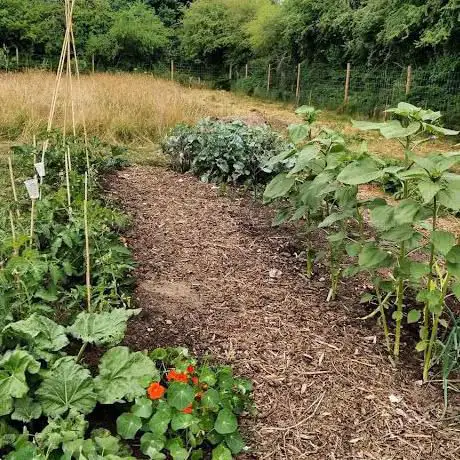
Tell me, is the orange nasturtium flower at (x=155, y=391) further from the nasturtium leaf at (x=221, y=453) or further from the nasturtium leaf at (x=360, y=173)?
the nasturtium leaf at (x=360, y=173)

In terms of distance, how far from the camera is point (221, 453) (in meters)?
1.58

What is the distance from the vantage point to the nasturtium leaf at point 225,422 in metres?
1.61

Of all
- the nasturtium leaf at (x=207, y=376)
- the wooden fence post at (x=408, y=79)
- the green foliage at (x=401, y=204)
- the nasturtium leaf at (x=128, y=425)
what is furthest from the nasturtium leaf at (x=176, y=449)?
the wooden fence post at (x=408, y=79)

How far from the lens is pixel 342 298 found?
2559 millimetres

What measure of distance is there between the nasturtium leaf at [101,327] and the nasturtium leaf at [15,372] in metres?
0.21

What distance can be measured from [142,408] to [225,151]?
10.4 ft

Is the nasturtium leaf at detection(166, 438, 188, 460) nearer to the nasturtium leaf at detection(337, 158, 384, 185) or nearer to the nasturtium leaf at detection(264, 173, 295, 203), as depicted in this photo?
the nasturtium leaf at detection(337, 158, 384, 185)

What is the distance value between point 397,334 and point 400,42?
1106 centimetres

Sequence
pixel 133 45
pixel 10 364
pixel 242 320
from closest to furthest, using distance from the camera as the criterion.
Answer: pixel 10 364 → pixel 242 320 → pixel 133 45

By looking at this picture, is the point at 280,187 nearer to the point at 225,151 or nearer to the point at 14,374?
the point at 14,374

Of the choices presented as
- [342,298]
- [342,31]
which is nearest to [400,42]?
[342,31]

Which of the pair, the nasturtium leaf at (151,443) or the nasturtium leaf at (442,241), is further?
the nasturtium leaf at (442,241)

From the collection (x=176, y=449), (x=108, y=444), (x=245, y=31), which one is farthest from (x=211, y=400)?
(x=245, y=31)

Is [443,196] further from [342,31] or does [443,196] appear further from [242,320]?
[342,31]
